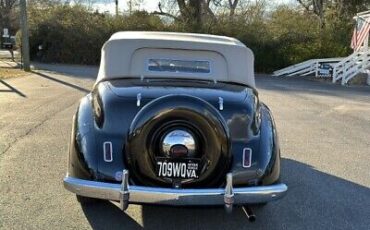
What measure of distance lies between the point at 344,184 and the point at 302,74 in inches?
810

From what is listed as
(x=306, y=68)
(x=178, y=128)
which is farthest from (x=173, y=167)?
(x=306, y=68)

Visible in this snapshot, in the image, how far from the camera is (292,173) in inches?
241

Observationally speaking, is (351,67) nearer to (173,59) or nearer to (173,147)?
(173,59)

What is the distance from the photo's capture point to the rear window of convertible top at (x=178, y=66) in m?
5.06

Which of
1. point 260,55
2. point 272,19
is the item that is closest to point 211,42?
point 260,55

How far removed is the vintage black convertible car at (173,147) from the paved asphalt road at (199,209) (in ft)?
1.52

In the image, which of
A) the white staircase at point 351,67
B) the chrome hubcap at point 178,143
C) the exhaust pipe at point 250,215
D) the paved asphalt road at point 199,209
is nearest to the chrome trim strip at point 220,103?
the chrome hubcap at point 178,143

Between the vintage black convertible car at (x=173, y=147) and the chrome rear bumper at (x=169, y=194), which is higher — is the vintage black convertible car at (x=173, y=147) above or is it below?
above

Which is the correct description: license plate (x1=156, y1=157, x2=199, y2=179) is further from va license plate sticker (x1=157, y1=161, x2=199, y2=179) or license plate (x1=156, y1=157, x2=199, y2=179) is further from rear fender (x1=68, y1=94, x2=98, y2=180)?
rear fender (x1=68, y1=94, x2=98, y2=180)

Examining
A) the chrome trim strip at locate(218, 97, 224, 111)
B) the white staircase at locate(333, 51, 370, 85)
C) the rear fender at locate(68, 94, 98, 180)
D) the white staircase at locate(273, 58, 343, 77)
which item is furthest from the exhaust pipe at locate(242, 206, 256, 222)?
the white staircase at locate(273, 58, 343, 77)

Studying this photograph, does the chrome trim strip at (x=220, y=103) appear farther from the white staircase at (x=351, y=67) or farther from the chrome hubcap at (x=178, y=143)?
the white staircase at (x=351, y=67)

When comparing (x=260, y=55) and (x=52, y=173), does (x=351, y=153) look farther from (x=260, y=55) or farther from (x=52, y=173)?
(x=260, y=55)

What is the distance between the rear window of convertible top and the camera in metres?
5.06

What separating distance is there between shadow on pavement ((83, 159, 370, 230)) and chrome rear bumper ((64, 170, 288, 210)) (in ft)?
1.89
